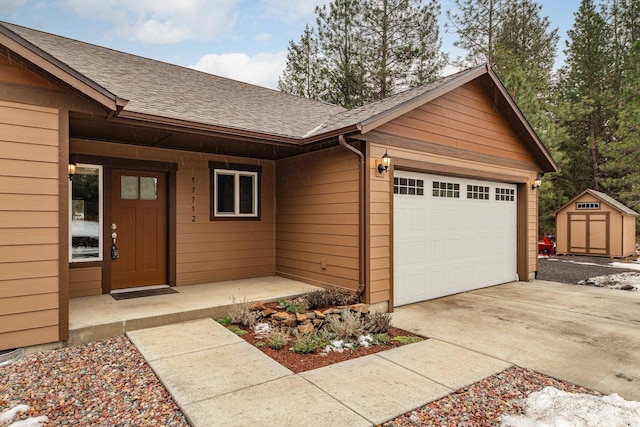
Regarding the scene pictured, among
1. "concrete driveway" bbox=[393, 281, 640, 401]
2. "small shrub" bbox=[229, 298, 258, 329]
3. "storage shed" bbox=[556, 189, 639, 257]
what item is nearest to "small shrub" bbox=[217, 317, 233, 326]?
"small shrub" bbox=[229, 298, 258, 329]

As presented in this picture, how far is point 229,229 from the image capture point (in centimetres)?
702

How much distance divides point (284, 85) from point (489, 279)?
1388cm

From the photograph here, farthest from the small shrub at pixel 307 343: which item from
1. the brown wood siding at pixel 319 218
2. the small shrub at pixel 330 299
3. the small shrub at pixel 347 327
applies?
the brown wood siding at pixel 319 218

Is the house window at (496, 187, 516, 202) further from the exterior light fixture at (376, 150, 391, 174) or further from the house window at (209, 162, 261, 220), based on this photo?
the house window at (209, 162, 261, 220)

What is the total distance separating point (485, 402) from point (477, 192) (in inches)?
210

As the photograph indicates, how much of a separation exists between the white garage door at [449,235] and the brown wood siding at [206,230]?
2.86 meters

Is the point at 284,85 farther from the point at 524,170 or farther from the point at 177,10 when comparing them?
the point at 524,170

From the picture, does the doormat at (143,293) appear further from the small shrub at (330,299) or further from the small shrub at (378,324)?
the small shrub at (378,324)

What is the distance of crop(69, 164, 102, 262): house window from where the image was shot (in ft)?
18.4

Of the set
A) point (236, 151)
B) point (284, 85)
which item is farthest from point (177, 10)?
point (236, 151)

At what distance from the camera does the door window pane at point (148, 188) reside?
20.6ft

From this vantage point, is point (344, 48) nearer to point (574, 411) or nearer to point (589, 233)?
point (589, 233)

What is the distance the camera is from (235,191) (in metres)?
7.12

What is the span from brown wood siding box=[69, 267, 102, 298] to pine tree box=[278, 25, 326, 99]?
1308 centimetres
